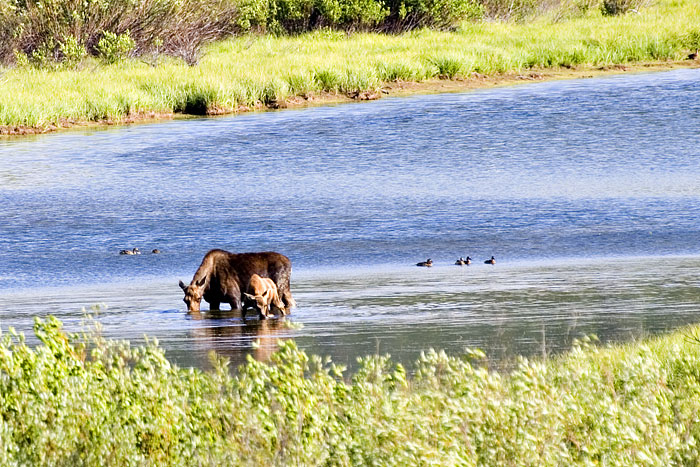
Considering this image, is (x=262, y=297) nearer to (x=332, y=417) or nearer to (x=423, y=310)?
(x=423, y=310)

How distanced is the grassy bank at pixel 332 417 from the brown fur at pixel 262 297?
14.8ft

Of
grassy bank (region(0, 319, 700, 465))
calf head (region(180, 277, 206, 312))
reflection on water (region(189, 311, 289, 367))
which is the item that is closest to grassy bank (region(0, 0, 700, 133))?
calf head (region(180, 277, 206, 312))

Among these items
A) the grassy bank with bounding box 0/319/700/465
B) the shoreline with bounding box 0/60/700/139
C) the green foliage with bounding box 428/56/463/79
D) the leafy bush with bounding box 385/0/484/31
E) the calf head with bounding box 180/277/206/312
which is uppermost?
the grassy bank with bounding box 0/319/700/465

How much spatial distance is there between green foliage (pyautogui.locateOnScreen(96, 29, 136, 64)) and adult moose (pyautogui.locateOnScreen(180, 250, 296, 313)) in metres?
25.3

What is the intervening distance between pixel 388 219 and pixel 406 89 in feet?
58.8

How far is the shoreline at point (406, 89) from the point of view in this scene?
101ft

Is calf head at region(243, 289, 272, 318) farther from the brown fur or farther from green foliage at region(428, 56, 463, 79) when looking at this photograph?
green foliage at region(428, 56, 463, 79)

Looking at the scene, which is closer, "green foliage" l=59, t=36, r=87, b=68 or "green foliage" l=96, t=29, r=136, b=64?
"green foliage" l=59, t=36, r=87, b=68

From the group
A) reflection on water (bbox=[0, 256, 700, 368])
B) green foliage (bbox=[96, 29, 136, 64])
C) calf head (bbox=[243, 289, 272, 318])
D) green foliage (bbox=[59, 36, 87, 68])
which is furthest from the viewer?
green foliage (bbox=[96, 29, 136, 64])

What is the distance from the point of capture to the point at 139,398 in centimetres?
612

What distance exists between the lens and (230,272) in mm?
12016

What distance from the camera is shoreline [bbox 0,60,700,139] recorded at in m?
30.9

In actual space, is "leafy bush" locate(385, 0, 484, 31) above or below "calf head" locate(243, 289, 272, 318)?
below

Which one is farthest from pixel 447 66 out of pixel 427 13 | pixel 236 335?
pixel 236 335
